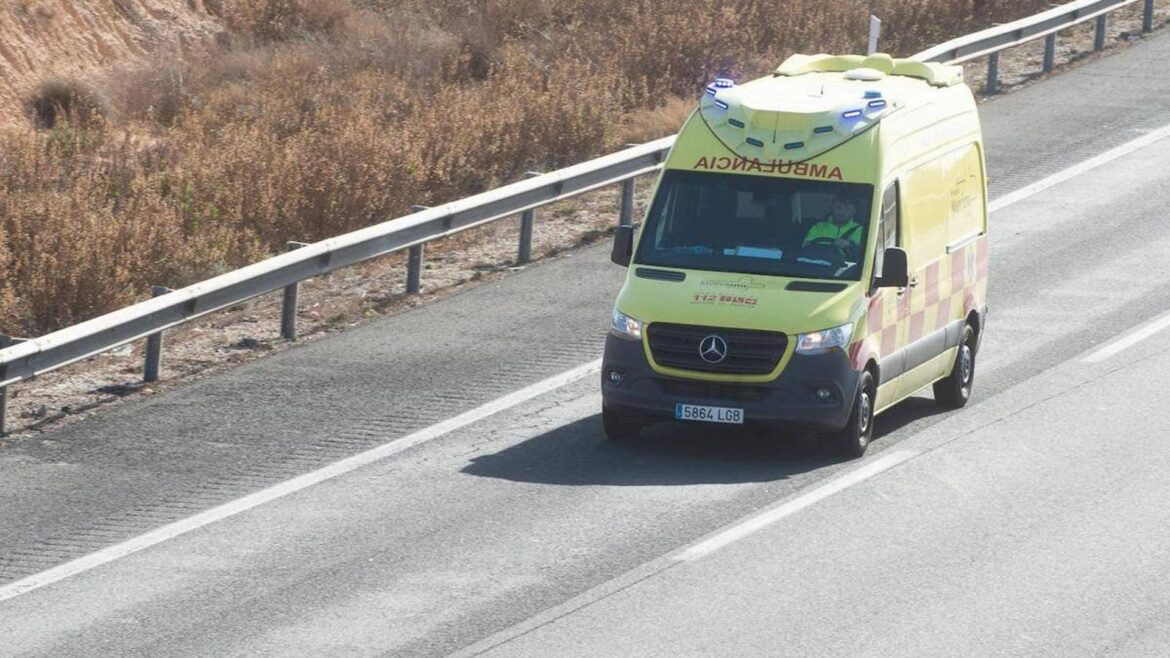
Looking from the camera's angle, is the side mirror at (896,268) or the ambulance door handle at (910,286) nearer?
the side mirror at (896,268)

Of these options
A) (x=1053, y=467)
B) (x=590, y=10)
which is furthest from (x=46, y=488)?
(x=590, y=10)

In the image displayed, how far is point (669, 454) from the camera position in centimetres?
1280

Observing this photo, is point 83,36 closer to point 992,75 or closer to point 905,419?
point 992,75

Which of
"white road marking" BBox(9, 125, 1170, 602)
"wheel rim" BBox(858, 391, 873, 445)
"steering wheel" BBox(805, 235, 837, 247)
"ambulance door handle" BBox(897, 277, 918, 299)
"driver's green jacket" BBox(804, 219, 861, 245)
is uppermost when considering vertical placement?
"driver's green jacket" BBox(804, 219, 861, 245)

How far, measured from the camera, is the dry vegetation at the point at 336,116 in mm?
16406

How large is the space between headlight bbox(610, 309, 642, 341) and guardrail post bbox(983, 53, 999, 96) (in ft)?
42.8

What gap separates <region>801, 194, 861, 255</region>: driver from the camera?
12.9 m

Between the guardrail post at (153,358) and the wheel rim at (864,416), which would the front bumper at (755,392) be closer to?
the wheel rim at (864,416)

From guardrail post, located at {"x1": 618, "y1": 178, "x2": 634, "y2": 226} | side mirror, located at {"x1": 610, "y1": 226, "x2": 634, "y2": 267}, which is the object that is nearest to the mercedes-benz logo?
side mirror, located at {"x1": 610, "y1": 226, "x2": 634, "y2": 267}

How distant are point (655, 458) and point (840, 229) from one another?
74.6 inches

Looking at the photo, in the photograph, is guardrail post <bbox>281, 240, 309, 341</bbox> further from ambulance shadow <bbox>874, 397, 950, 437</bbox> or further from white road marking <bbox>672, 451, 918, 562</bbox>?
white road marking <bbox>672, 451, 918, 562</bbox>

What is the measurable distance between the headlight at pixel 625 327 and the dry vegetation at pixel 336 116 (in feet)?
15.4

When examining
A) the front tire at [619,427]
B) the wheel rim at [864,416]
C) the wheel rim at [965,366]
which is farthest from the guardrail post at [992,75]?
the front tire at [619,427]

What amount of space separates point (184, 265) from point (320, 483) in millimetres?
5123
